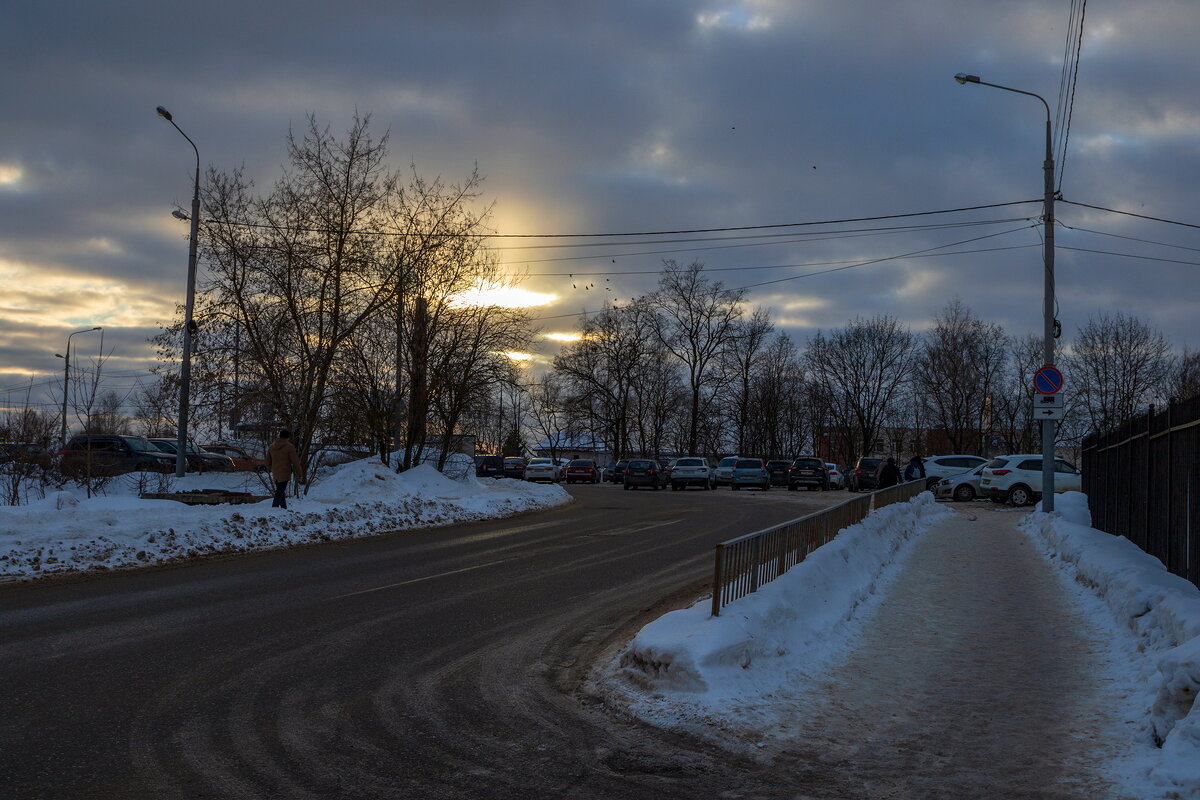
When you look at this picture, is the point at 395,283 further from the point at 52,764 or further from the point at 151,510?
the point at 52,764

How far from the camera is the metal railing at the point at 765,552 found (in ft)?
24.8

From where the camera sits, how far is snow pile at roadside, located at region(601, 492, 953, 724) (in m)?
6.15

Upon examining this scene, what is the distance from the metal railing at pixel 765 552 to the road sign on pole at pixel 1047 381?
8876 mm

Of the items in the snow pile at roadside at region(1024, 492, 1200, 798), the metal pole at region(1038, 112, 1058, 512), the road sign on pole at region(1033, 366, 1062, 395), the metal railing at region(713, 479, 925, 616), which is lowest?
the snow pile at roadside at region(1024, 492, 1200, 798)

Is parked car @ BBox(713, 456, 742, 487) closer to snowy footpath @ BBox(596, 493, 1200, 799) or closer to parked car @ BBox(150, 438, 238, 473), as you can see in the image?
parked car @ BBox(150, 438, 238, 473)

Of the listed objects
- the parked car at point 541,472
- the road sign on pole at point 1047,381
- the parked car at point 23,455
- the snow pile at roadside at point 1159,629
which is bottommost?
the parked car at point 541,472

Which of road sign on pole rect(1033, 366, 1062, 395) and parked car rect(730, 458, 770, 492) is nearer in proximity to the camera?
road sign on pole rect(1033, 366, 1062, 395)

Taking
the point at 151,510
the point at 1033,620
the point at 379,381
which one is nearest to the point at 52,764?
the point at 1033,620

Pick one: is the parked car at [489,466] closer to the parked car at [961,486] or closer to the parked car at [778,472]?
the parked car at [778,472]

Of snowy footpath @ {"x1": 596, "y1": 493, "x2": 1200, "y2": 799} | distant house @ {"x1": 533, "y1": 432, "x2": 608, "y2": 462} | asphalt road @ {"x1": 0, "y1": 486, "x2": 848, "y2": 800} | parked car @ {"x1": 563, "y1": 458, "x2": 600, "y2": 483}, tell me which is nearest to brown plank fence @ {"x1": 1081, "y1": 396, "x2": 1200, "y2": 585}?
snowy footpath @ {"x1": 596, "y1": 493, "x2": 1200, "y2": 799}

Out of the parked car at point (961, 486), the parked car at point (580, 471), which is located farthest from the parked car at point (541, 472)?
the parked car at point (961, 486)

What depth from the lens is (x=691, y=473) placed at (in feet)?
145

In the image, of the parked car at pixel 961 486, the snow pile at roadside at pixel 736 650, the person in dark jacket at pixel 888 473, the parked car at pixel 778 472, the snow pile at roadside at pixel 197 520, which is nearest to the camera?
the snow pile at roadside at pixel 736 650

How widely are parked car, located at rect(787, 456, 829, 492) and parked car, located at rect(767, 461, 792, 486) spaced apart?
9.67ft
